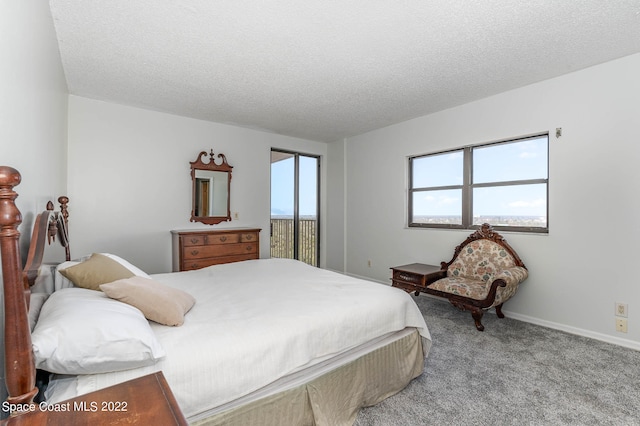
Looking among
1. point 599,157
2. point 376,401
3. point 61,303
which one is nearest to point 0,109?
point 61,303

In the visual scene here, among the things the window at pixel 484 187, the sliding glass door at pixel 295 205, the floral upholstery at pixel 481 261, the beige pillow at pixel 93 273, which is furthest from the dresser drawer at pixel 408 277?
the beige pillow at pixel 93 273

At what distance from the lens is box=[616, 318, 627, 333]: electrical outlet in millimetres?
2635

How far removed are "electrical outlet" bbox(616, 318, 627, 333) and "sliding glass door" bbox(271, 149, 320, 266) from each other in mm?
4183

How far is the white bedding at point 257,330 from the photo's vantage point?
3.96ft

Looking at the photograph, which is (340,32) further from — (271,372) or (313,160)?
(313,160)

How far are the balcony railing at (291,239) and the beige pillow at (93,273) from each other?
3.48 metres

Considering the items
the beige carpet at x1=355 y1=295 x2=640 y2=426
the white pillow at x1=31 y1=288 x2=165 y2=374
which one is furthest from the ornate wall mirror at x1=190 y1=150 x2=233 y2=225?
the beige carpet at x1=355 y1=295 x2=640 y2=426

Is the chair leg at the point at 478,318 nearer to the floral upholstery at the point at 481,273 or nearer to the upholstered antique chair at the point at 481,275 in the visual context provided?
the upholstered antique chair at the point at 481,275

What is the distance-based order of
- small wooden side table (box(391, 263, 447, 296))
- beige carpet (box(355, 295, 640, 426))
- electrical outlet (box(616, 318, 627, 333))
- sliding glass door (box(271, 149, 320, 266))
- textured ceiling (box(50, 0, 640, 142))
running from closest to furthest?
beige carpet (box(355, 295, 640, 426)) → textured ceiling (box(50, 0, 640, 142)) → electrical outlet (box(616, 318, 627, 333)) → small wooden side table (box(391, 263, 447, 296)) → sliding glass door (box(271, 149, 320, 266))

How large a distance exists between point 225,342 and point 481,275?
119 inches

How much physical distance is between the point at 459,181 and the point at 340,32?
2557mm

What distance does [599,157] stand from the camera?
278 cm

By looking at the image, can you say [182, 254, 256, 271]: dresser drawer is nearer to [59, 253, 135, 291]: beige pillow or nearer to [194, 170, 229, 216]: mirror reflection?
[194, 170, 229, 216]: mirror reflection

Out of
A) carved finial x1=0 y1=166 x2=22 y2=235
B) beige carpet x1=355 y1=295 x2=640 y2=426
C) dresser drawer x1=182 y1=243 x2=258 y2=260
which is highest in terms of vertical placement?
carved finial x1=0 y1=166 x2=22 y2=235
